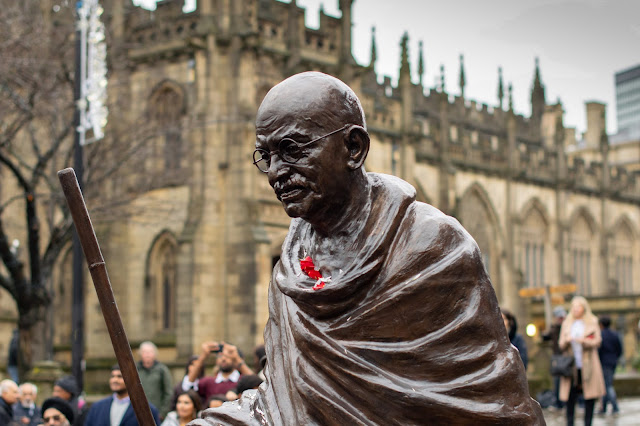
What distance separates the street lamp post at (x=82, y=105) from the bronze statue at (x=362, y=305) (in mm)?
9513

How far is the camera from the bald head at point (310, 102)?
241cm

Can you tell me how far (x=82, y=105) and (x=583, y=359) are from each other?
7.29m

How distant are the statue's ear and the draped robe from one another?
0.56ft

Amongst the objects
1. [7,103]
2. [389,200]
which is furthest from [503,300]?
[389,200]

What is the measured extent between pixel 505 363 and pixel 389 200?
53 centimetres

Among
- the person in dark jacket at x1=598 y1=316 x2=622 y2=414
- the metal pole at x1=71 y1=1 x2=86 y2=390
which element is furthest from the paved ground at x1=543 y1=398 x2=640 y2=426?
the metal pole at x1=71 y1=1 x2=86 y2=390

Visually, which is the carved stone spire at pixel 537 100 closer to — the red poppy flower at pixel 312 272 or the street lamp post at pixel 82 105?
the street lamp post at pixel 82 105

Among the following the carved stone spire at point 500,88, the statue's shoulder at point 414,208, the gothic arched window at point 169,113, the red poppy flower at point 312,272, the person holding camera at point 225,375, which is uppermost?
the carved stone spire at point 500,88

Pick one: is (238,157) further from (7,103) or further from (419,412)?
(419,412)

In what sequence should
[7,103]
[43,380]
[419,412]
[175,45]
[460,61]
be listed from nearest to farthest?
[419,412] < [43,380] < [7,103] < [175,45] < [460,61]

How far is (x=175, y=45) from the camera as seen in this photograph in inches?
1194

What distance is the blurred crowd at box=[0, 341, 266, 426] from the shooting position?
7.63 m

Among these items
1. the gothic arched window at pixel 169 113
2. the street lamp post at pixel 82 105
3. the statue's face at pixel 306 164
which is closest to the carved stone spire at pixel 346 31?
the gothic arched window at pixel 169 113

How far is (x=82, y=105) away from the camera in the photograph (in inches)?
505
